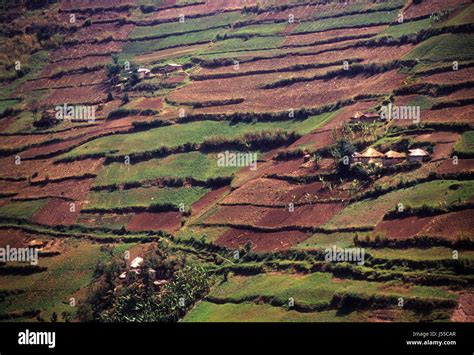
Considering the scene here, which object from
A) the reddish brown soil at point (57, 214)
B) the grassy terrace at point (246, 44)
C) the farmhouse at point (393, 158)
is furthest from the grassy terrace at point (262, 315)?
the grassy terrace at point (246, 44)

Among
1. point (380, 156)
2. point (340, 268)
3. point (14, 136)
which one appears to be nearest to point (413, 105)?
point (380, 156)

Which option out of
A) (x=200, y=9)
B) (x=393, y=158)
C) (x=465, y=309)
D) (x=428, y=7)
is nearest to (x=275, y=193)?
(x=393, y=158)

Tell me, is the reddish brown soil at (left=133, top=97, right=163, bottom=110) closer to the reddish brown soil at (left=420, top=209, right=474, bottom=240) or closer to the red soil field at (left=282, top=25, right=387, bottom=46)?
the red soil field at (left=282, top=25, right=387, bottom=46)

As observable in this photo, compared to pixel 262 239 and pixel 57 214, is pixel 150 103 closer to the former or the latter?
pixel 57 214

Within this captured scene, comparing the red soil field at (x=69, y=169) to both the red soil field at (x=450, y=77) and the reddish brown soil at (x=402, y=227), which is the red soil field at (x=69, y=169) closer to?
the red soil field at (x=450, y=77)
